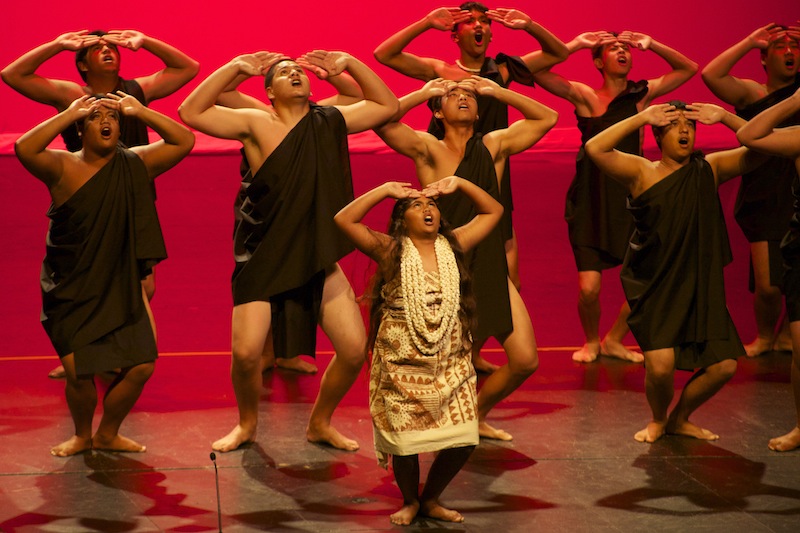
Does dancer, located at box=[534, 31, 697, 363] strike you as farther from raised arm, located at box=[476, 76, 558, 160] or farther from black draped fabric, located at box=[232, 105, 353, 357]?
black draped fabric, located at box=[232, 105, 353, 357]

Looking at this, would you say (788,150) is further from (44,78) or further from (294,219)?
(44,78)

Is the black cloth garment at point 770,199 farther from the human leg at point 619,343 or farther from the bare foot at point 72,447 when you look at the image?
the bare foot at point 72,447

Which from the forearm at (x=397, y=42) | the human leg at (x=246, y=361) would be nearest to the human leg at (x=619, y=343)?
the forearm at (x=397, y=42)

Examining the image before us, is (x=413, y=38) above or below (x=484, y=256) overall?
above

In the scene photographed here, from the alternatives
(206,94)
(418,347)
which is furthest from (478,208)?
(206,94)

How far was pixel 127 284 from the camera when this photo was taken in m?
6.07

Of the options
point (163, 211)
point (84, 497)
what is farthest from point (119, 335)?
point (163, 211)

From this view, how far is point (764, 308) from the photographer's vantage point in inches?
313

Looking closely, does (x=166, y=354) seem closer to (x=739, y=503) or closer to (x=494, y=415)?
(x=494, y=415)

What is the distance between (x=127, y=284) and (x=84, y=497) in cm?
→ 103

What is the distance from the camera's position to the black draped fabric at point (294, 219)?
6.12 meters

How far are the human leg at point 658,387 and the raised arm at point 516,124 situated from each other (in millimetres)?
1214

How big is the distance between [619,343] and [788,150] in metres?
1.91

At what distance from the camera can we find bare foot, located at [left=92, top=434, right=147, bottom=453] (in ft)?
20.2
